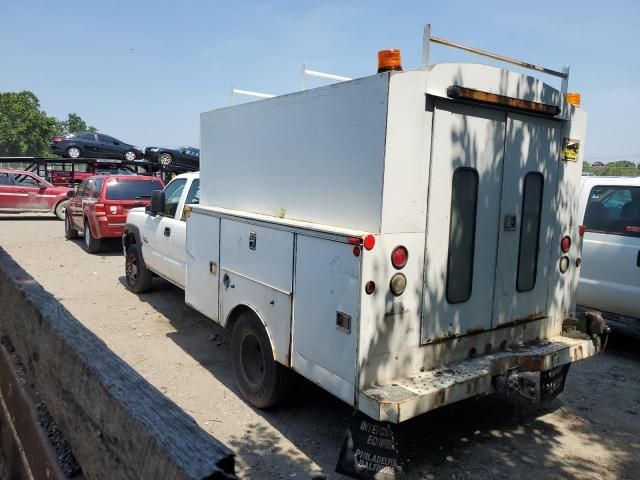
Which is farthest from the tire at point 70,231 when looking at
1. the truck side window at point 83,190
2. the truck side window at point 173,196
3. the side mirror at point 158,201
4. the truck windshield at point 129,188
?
the side mirror at point 158,201

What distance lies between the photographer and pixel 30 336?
2654 mm

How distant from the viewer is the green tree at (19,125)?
7300 cm

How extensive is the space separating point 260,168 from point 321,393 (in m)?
2.16

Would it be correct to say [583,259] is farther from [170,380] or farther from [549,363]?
[170,380]

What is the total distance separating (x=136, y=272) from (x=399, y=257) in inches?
250

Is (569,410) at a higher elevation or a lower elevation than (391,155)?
lower

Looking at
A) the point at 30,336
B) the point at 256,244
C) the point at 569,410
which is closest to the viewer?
the point at 30,336

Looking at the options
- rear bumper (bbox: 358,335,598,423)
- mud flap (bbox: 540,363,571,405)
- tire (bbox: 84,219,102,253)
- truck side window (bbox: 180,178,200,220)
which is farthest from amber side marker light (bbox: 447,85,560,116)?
tire (bbox: 84,219,102,253)

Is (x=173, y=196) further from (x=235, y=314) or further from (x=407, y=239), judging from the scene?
(x=407, y=239)

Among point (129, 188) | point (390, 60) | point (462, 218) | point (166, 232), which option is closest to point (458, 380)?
point (462, 218)

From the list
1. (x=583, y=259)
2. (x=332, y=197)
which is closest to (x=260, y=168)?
(x=332, y=197)

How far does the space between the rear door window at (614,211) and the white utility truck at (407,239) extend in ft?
6.45

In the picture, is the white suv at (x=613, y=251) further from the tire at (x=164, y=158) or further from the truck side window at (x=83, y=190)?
the tire at (x=164, y=158)

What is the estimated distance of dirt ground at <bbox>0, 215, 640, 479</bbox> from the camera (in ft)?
12.1
